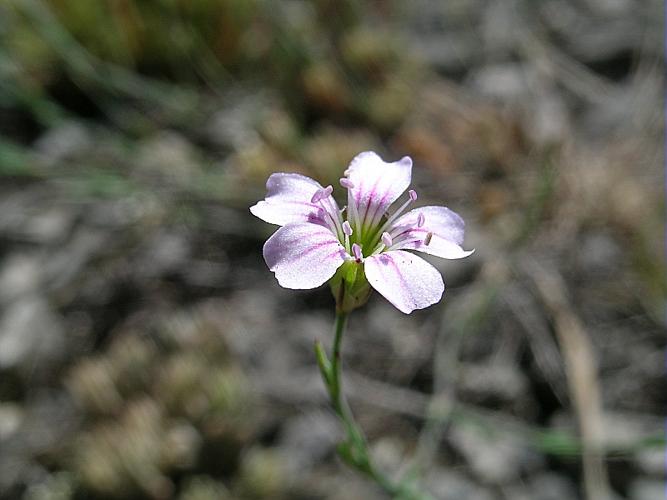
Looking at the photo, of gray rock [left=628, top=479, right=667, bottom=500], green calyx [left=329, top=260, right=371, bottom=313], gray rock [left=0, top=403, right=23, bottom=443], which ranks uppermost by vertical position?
gray rock [left=628, top=479, right=667, bottom=500]

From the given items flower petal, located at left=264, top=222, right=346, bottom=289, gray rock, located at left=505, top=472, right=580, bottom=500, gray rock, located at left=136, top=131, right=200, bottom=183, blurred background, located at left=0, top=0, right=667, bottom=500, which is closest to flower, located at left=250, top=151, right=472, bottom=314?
flower petal, located at left=264, top=222, right=346, bottom=289

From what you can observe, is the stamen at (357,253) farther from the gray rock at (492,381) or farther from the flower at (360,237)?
the gray rock at (492,381)

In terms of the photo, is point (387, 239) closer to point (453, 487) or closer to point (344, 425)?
point (344, 425)

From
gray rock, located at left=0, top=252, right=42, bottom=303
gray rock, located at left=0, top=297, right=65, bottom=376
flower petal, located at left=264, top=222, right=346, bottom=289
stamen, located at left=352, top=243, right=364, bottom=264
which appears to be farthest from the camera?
gray rock, located at left=0, top=252, right=42, bottom=303

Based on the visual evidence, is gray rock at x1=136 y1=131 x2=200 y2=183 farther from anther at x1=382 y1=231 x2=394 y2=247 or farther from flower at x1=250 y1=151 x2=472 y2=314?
anther at x1=382 y1=231 x2=394 y2=247

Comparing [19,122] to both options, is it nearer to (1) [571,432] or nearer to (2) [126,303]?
(2) [126,303]

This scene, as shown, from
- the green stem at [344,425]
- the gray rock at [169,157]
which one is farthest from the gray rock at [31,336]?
the green stem at [344,425]
